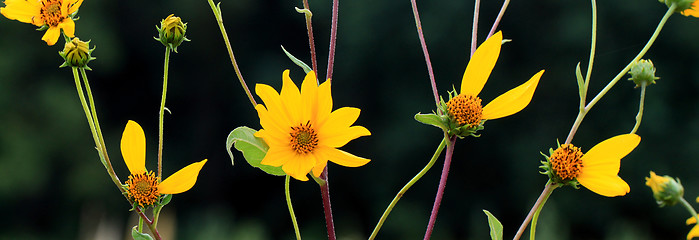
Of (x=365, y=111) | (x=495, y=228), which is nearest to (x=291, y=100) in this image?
(x=495, y=228)

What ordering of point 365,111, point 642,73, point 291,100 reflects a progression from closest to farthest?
point 291,100, point 642,73, point 365,111

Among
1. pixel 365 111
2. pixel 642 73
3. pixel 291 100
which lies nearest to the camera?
pixel 291 100

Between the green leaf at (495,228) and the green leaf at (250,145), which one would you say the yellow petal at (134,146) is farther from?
the green leaf at (495,228)

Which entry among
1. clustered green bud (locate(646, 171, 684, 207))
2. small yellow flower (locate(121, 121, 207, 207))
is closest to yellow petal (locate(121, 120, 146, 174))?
small yellow flower (locate(121, 121, 207, 207))

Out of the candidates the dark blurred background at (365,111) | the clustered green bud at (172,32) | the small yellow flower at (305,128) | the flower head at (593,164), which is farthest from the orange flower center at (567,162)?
the dark blurred background at (365,111)

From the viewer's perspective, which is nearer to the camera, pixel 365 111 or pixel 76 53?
pixel 76 53

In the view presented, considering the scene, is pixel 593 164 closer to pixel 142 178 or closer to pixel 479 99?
pixel 479 99

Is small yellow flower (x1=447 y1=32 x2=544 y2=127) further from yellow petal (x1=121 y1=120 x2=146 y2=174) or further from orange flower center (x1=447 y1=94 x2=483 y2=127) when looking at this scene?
yellow petal (x1=121 y1=120 x2=146 y2=174)
